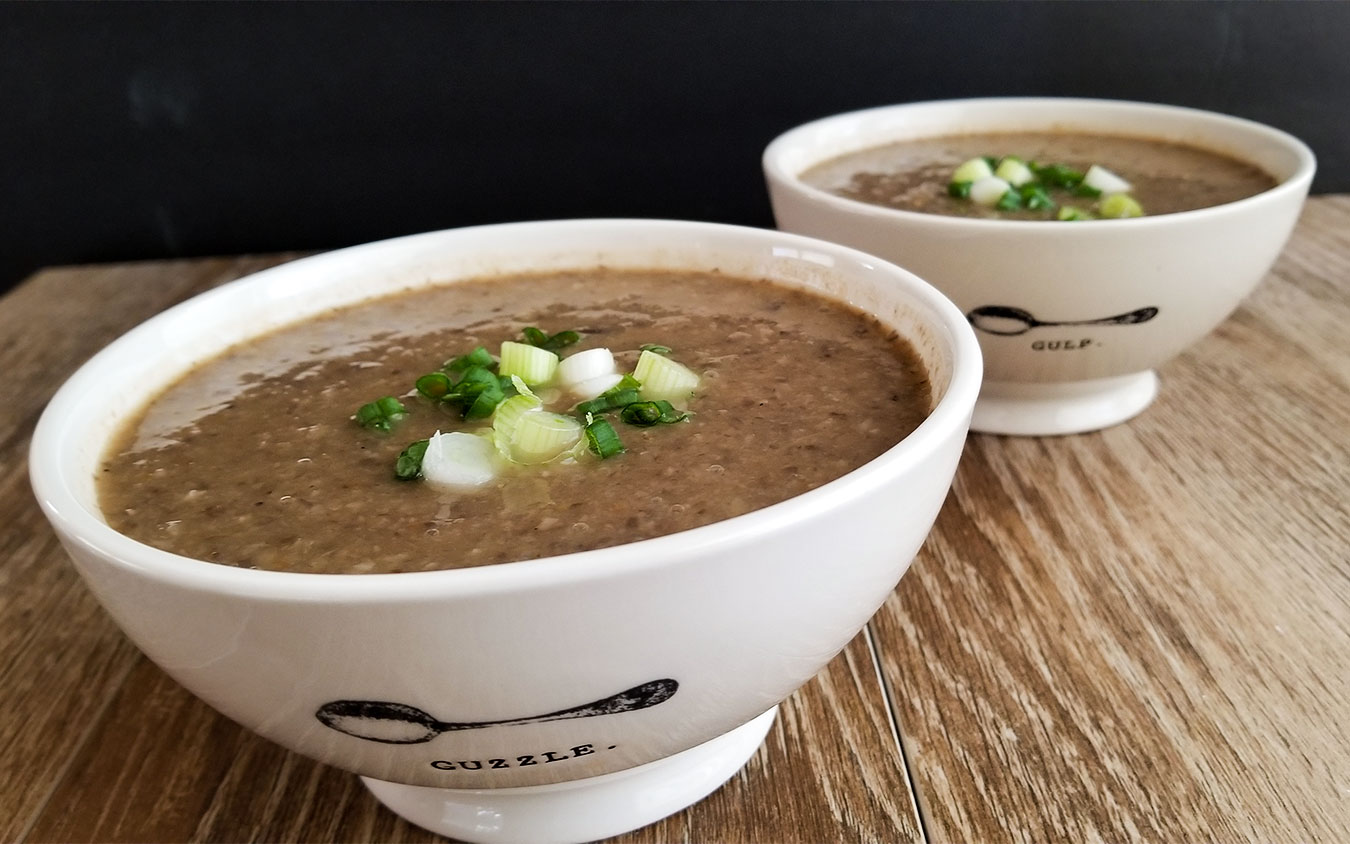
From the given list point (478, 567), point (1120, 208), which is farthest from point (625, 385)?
point (1120, 208)

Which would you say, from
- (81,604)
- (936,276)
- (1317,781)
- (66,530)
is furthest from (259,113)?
(1317,781)

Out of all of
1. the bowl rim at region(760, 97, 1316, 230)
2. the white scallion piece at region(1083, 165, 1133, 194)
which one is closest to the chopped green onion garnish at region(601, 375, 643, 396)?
the bowl rim at region(760, 97, 1316, 230)

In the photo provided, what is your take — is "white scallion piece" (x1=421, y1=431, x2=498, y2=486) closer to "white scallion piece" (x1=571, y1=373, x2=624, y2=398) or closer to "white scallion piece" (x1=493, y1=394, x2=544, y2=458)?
"white scallion piece" (x1=493, y1=394, x2=544, y2=458)

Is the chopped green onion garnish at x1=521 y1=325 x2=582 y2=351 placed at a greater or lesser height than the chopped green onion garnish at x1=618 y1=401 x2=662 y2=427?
lesser

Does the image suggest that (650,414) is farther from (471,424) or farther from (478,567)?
(478,567)

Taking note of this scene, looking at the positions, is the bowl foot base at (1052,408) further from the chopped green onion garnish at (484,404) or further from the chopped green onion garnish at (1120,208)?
the chopped green onion garnish at (484,404)

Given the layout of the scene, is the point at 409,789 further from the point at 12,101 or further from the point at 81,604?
the point at 12,101
